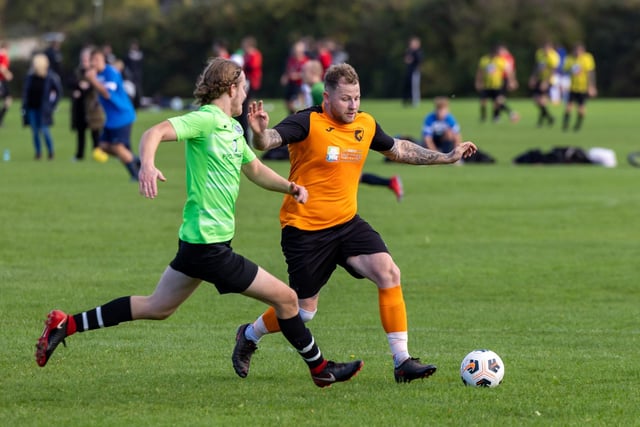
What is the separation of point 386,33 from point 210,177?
57.9 metres

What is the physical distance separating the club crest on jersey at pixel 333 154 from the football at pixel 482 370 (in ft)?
4.97

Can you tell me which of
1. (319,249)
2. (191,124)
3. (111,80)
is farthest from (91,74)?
(191,124)

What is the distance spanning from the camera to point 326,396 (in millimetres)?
7219

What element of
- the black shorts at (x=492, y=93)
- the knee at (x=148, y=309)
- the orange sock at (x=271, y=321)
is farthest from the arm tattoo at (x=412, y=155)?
the black shorts at (x=492, y=93)

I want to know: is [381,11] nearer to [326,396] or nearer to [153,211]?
[153,211]

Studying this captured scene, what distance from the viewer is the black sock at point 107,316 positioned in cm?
725

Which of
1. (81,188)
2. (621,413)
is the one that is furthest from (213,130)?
(81,188)

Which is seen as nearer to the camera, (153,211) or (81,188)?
(153,211)

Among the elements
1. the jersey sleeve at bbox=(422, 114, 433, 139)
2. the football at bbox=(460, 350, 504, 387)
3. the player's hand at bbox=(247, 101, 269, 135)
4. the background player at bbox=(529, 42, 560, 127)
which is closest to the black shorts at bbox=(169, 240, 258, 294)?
the player's hand at bbox=(247, 101, 269, 135)

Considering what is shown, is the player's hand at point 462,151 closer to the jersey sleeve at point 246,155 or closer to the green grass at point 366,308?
the green grass at point 366,308

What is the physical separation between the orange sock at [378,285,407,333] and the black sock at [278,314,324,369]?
59cm

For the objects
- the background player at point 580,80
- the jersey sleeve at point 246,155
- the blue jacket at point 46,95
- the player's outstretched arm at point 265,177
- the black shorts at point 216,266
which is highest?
the jersey sleeve at point 246,155

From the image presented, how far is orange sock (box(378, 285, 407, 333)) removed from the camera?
7.72 metres

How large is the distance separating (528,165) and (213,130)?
18929 mm
